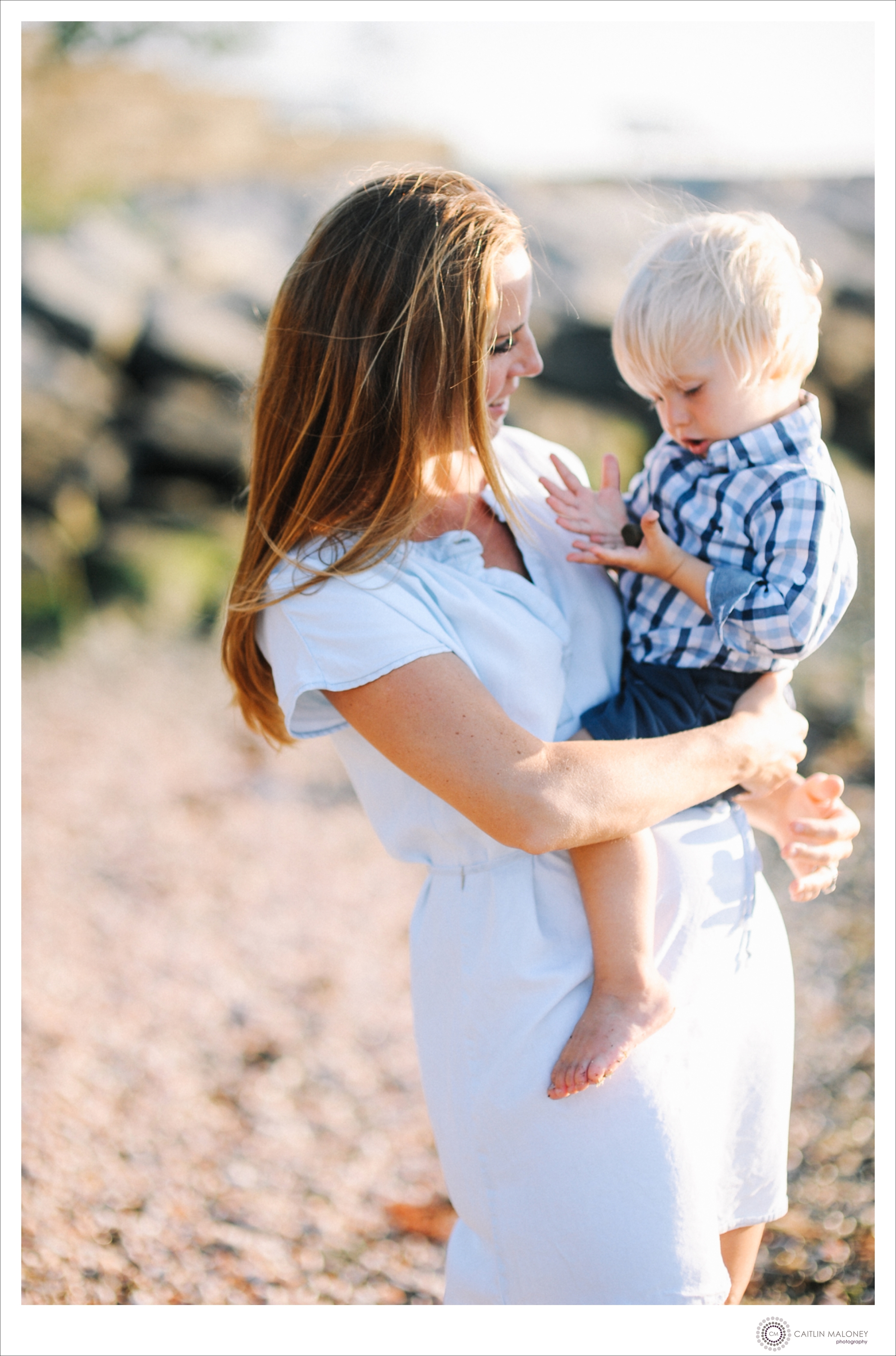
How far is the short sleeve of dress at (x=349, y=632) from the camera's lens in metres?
1.25

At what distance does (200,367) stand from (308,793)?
2.87 m

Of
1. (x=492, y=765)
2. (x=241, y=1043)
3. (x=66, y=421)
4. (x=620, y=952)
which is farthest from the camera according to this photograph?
(x=66, y=421)

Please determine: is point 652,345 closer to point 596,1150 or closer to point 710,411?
point 710,411

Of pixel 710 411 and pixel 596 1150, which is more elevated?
pixel 710 411

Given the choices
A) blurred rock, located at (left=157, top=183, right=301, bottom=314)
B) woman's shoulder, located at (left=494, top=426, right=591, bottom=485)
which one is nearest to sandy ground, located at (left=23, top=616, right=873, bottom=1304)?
woman's shoulder, located at (left=494, top=426, right=591, bottom=485)

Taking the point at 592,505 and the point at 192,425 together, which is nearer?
the point at 592,505

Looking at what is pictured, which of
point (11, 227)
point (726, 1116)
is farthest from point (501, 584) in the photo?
point (11, 227)

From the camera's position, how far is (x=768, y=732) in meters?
1.44

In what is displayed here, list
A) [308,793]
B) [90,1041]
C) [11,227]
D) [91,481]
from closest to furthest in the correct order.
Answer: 1. [11,227]
2. [90,1041]
3. [308,793]
4. [91,481]

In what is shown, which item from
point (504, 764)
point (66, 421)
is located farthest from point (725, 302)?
point (66, 421)

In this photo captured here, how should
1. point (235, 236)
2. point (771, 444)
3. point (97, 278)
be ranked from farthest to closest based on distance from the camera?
point (235, 236) → point (97, 278) → point (771, 444)

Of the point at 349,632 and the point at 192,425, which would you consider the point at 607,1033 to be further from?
the point at 192,425

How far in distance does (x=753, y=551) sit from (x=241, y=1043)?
2.57 m

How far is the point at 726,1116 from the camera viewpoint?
1.44 metres
